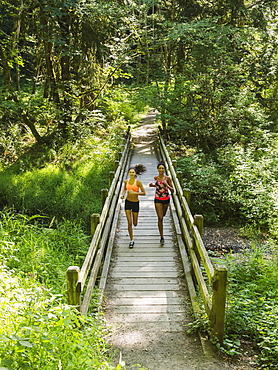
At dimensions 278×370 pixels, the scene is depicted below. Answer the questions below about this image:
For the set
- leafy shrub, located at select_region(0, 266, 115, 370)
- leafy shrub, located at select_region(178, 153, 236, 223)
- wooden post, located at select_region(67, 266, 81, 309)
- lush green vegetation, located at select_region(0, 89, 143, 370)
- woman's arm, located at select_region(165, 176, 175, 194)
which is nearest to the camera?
leafy shrub, located at select_region(0, 266, 115, 370)

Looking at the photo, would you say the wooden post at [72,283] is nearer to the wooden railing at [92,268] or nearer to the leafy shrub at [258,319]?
the wooden railing at [92,268]

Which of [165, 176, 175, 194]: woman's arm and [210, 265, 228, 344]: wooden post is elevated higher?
[165, 176, 175, 194]: woman's arm

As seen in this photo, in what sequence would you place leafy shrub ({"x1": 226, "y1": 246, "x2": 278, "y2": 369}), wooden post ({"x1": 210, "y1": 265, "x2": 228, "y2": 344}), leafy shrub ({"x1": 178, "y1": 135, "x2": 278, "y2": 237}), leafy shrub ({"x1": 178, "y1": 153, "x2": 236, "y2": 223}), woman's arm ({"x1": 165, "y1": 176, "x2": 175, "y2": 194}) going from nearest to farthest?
wooden post ({"x1": 210, "y1": 265, "x2": 228, "y2": 344}) < leafy shrub ({"x1": 226, "y1": 246, "x2": 278, "y2": 369}) < woman's arm ({"x1": 165, "y1": 176, "x2": 175, "y2": 194}) < leafy shrub ({"x1": 178, "y1": 135, "x2": 278, "y2": 237}) < leafy shrub ({"x1": 178, "y1": 153, "x2": 236, "y2": 223})

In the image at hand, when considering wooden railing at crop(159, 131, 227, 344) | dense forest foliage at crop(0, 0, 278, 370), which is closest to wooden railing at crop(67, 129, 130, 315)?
wooden railing at crop(159, 131, 227, 344)

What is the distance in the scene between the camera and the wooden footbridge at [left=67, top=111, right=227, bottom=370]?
183 inches

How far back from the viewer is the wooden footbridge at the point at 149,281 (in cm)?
464

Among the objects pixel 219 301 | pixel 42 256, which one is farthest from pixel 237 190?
pixel 219 301

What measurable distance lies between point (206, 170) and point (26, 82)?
2070 centimetres

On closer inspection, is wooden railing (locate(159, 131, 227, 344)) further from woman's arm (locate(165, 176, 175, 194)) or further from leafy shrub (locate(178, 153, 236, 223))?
leafy shrub (locate(178, 153, 236, 223))

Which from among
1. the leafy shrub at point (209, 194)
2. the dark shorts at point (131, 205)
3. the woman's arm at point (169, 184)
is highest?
the woman's arm at point (169, 184)

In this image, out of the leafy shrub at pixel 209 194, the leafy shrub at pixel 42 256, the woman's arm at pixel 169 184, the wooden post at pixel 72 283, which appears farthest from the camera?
the leafy shrub at pixel 209 194

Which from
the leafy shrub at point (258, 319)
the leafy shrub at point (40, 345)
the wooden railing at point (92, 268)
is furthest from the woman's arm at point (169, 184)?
the leafy shrub at point (40, 345)

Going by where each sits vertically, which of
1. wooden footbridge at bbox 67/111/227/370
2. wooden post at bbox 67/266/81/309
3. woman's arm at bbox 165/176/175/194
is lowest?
wooden footbridge at bbox 67/111/227/370

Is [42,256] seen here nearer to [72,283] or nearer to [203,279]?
[72,283]
